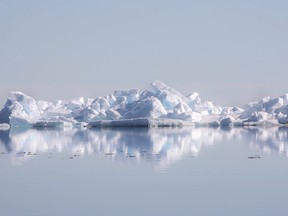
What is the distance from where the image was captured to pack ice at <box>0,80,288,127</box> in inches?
2603

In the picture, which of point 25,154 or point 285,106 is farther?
point 285,106

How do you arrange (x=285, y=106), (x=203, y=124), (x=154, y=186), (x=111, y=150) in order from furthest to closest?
(x=203, y=124)
(x=285, y=106)
(x=111, y=150)
(x=154, y=186)

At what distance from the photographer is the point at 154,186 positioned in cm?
1578

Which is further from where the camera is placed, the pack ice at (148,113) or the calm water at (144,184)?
the pack ice at (148,113)

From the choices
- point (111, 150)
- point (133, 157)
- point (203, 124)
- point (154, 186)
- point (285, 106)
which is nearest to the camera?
point (154, 186)

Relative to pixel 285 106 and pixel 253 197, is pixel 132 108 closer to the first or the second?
pixel 285 106

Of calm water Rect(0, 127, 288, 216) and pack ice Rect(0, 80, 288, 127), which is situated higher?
pack ice Rect(0, 80, 288, 127)

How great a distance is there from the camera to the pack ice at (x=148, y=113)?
217 feet

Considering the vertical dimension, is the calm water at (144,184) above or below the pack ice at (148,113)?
below

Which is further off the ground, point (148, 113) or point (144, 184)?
point (148, 113)

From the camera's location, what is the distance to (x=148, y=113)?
66.3m

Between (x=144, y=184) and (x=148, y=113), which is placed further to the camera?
(x=148, y=113)

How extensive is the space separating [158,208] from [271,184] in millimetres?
4668

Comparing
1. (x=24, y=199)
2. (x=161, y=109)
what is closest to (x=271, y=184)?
(x=24, y=199)
